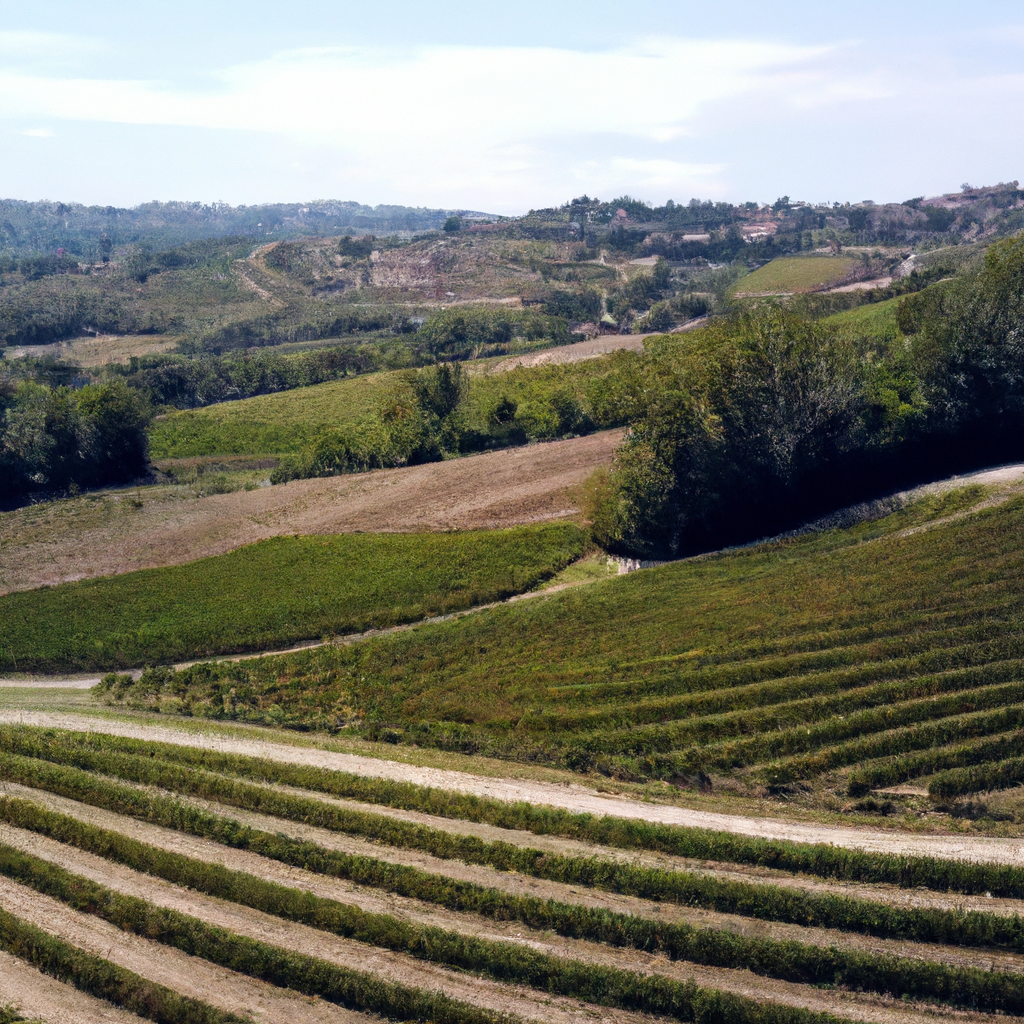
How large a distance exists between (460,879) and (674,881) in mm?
5634

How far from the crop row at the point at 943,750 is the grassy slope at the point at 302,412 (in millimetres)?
56236

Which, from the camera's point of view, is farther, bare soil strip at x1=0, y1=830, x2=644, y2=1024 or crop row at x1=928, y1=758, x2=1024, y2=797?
crop row at x1=928, y1=758, x2=1024, y2=797

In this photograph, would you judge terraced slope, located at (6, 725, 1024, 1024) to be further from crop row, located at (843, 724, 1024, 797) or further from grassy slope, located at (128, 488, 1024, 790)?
grassy slope, located at (128, 488, 1024, 790)

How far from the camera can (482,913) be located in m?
21.6

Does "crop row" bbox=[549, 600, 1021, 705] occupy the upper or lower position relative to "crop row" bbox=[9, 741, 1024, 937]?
upper

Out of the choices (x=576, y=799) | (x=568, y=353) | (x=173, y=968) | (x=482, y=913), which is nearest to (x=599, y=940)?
(x=482, y=913)

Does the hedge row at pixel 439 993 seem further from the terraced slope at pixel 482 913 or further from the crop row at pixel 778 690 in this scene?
the crop row at pixel 778 690

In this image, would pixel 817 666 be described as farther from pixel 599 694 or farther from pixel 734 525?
pixel 734 525

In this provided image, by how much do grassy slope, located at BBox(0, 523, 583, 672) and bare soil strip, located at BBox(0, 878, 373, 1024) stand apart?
18814mm

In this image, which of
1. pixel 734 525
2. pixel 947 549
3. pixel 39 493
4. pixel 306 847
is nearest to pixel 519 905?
pixel 306 847

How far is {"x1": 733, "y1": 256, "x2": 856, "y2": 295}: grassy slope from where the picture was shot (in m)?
164

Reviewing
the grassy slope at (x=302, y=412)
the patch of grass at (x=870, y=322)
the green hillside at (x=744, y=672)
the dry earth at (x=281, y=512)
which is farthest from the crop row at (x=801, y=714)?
the grassy slope at (x=302, y=412)

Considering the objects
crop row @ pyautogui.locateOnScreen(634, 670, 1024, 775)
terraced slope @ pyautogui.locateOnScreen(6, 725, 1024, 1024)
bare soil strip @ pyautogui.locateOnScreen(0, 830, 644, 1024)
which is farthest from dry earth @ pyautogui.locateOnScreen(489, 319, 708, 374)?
bare soil strip @ pyautogui.locateOnScreen(0, 830, 644, 1024)

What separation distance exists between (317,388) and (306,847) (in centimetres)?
9875
